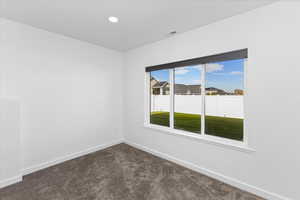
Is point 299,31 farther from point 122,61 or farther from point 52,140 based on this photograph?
point 52,140

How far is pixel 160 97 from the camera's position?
3209 mm

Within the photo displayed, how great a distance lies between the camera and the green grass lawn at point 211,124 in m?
2.21

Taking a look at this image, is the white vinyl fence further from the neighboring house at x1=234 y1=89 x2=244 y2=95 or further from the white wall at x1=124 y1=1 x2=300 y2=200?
the white wall at x1=124 y1=1 x2=300 y2=200

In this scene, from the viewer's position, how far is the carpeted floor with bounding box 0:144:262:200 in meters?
1.74

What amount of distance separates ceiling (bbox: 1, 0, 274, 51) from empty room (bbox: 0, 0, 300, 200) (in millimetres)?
18

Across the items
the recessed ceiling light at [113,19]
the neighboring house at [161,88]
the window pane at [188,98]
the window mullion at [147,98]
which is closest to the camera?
the recessed ceiling light at [113,19]

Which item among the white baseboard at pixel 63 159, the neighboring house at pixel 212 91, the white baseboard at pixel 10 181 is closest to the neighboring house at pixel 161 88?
the neighboring house at pixel 212 91

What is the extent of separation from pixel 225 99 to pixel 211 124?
1.78ft

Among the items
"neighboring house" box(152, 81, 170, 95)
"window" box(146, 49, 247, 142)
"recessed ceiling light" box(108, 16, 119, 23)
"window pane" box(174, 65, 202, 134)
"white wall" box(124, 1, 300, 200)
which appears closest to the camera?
"white wall" box(124, 1, 300, 200)

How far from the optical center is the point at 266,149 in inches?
67.1

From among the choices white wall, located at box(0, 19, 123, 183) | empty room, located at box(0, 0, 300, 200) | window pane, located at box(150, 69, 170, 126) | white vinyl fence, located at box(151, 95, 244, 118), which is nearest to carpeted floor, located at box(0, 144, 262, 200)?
empty room, located at box(0, 0, 300, 200)

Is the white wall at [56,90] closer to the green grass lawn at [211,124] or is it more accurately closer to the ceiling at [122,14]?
the ceiling at [122,14]

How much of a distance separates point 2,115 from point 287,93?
12.9 feet

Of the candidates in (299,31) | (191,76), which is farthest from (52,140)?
(299,31)
